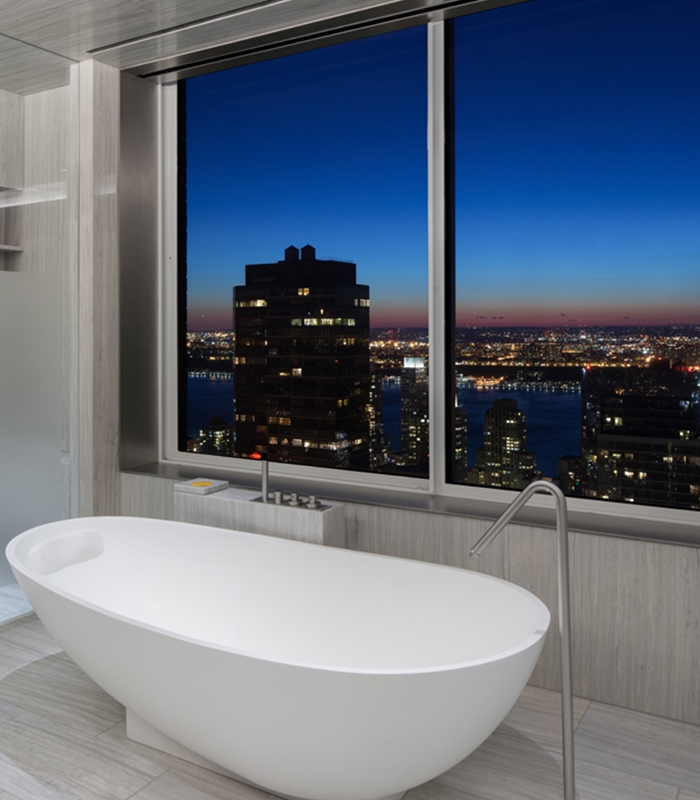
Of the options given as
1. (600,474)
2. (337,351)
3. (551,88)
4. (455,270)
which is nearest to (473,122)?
(551,88)

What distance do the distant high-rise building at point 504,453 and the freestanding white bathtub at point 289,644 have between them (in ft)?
2.59

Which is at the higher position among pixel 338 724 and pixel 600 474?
pixel 600 474

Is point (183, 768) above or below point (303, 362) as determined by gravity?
below

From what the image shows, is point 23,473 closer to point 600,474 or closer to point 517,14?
point 600,474

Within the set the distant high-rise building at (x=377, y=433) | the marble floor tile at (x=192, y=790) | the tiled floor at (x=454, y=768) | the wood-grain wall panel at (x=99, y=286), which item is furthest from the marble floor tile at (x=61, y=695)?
the distant high-rise building at (x=377, y=433)

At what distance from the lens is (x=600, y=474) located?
9.60 feet

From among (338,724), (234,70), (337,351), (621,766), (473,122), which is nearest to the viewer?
(338,724)

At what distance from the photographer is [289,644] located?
8.93 ft

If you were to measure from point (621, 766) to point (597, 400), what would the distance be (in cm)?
133

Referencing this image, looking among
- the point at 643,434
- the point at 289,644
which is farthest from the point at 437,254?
the point at 289,644

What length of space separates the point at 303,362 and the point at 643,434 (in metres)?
1.66

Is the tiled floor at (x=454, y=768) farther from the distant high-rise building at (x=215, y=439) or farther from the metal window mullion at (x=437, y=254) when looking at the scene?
the distant high-rise building at (x=215, y=439)

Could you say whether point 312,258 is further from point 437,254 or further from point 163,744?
point 163,744

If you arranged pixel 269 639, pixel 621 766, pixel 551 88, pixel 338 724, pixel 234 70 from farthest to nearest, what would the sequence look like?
pixel 234 70, pixel 551 88, pixel 269 639, pixel 621 766, pixel 338 724
